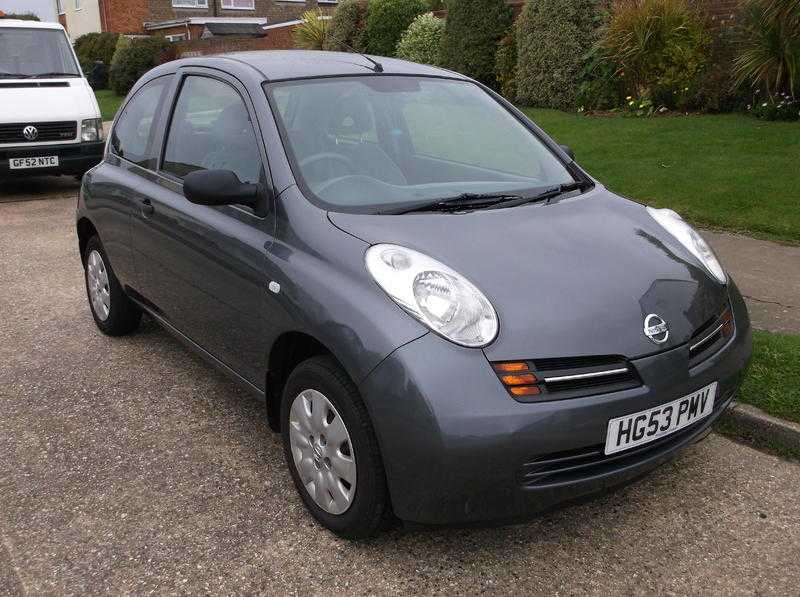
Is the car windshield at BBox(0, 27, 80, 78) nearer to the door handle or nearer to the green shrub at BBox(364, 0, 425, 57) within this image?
the door handle

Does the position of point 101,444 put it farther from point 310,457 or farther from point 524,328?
point 524,328

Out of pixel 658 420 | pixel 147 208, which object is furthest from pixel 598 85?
pixel 658 420

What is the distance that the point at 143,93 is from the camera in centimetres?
461

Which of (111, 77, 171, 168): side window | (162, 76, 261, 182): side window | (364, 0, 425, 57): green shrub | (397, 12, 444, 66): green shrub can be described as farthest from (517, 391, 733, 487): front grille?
(364, 0, 425, 57): green shrub

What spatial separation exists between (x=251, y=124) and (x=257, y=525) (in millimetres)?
1645

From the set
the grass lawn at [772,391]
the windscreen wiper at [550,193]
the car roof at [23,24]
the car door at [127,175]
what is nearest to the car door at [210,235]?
the car door at [127,175]

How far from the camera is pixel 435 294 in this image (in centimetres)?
262

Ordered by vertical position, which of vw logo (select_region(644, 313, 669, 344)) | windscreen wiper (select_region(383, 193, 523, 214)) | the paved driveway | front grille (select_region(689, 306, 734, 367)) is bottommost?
the paved driveway

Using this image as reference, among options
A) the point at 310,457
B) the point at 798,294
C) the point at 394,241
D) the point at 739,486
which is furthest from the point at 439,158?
the point at 798,294

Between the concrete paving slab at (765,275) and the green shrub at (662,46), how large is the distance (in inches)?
202

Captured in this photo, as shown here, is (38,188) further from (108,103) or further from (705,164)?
(108,103)

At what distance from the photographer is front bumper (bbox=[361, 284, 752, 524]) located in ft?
7.85

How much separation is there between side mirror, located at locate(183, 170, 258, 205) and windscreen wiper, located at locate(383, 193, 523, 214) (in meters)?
0.59

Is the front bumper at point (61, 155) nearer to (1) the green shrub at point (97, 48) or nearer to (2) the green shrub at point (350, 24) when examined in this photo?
(2) the green shrub at point (350, 24)
